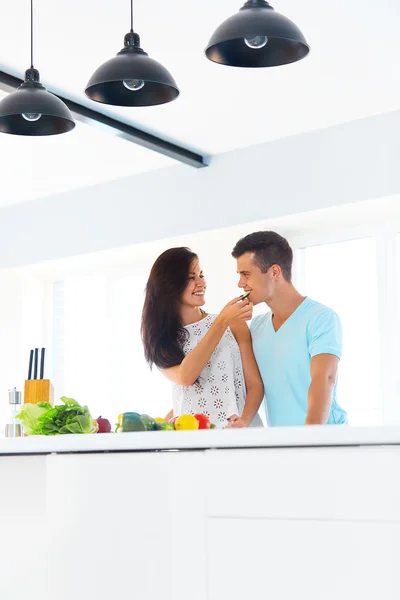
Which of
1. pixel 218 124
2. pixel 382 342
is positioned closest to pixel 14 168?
pixel 218 124

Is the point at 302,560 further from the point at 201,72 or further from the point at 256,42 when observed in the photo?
the point at 201,72

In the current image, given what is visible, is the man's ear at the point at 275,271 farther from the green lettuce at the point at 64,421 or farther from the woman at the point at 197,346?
the green lettuce at the point at 64,421

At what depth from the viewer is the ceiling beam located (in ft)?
13.3

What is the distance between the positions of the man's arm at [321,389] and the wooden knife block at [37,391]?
31.0 inches

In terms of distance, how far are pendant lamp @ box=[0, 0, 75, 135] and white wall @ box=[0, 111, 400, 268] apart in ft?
7.56

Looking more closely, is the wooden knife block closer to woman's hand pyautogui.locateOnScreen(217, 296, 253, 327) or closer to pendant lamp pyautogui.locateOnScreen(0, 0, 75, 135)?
woman's hand pyautogui.locateOnScreen(217, 296, 253, 327)

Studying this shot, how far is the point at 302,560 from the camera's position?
1.41 metres

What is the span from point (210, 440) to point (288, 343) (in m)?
1.17

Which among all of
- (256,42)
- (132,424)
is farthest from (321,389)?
(256,42)

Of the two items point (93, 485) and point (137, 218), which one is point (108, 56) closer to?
point (137, 218)

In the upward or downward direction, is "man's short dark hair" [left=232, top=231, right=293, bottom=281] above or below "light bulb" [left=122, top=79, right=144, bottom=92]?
below

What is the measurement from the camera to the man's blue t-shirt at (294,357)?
260 cm

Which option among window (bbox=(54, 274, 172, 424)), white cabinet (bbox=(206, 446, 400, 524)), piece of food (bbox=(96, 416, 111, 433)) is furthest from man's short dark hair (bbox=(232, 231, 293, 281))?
window (bbox=(54, 274, 172, 424))

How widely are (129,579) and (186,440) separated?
0.92 feet
